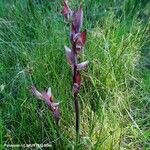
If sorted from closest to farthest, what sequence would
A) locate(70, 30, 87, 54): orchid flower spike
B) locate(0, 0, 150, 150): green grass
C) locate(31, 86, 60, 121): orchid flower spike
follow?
locate(70, 30, 87, 54): orchid flower spike → locate(31, 86, 60, 121): orchid flower spike → locate(0, 0, 150, 150): green grass

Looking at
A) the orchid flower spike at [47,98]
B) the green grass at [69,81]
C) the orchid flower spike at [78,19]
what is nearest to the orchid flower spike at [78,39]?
the orchid flower spike at [78,19]

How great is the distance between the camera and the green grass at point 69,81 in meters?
1.50

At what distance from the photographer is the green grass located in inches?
59.2

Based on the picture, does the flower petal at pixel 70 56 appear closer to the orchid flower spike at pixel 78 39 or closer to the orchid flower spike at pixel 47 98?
the orchid flower spike at pixel 78 39

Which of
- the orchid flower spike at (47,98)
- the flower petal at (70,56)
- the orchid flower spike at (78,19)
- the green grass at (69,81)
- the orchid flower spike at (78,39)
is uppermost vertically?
the orchid flower spike at (78,19)

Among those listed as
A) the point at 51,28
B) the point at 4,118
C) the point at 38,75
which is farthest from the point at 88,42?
the point at 4,118

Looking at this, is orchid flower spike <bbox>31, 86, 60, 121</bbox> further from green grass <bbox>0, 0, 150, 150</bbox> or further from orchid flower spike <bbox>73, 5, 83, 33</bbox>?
orchid flower spike <bbox>73, 5, 83, 33</bbox>

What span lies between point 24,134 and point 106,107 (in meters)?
0.38

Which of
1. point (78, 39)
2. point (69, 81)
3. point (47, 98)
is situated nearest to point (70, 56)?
point (78, 39)

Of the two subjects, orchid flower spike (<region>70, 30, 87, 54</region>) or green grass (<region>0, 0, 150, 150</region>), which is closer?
orchid flower spike (<region>70, 30, 87, 54</region>)

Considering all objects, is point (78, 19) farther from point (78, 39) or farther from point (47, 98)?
point (47, 98)

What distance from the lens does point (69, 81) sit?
5.74 feet

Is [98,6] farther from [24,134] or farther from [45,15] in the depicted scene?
[24,134]

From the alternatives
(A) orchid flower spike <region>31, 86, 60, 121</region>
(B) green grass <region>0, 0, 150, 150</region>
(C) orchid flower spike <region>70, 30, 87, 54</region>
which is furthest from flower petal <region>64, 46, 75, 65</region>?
(B) green grass <region>0, 0, 150, 150</region>
